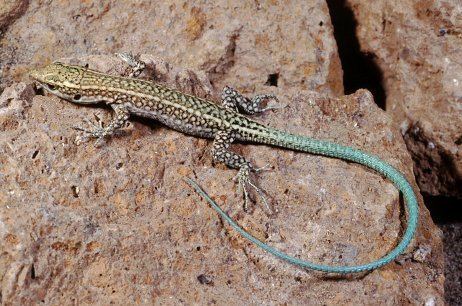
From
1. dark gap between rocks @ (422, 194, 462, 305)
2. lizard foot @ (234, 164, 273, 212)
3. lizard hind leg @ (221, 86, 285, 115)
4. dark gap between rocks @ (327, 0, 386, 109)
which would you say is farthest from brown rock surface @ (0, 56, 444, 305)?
dark gap between rocks @ (327, 0, 386, 109)

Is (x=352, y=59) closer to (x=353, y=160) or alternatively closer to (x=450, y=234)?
(x=353, y=160)

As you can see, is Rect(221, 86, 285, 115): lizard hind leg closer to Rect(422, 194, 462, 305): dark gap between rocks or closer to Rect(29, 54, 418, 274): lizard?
Rect(29, 54, 418, 274): lizard

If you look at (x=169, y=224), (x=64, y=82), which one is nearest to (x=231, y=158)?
(x=169, y=224)

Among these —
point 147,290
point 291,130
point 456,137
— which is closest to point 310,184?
point 291,130

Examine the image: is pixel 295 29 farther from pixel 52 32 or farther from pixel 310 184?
pixel 52 32

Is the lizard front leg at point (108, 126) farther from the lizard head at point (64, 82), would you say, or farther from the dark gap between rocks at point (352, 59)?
the dark gap between rocks at point (352, 59)

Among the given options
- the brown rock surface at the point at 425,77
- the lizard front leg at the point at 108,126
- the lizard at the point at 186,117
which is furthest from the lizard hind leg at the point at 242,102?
the brown rock surface at the point at 425,77
